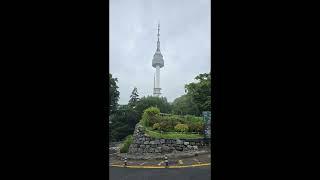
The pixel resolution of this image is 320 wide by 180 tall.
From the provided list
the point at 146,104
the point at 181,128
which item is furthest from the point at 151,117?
the point at 146,104

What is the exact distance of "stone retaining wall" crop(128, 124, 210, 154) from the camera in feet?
37.1

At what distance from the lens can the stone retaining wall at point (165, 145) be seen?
1132cm

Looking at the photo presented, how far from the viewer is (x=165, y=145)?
11430 mm

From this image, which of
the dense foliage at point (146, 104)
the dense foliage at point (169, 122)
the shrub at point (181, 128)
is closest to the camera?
the shrub at point (181, 128)

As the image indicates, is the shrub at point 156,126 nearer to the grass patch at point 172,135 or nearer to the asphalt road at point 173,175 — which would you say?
the grass patch at point 172,135

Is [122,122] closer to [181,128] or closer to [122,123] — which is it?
[122,123]

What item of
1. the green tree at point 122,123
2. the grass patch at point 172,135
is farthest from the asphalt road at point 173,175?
the green tree at point 122,123

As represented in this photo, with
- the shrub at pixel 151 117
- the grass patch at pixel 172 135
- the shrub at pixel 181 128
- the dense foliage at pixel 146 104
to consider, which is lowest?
the grass patch at pixel 172 135

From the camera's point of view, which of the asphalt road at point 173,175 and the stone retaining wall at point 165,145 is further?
the stone retaining wall at point 165,145

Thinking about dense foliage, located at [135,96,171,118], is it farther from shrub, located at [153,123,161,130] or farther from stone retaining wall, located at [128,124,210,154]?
stone retaining wall, located at [128,124,210,154]
